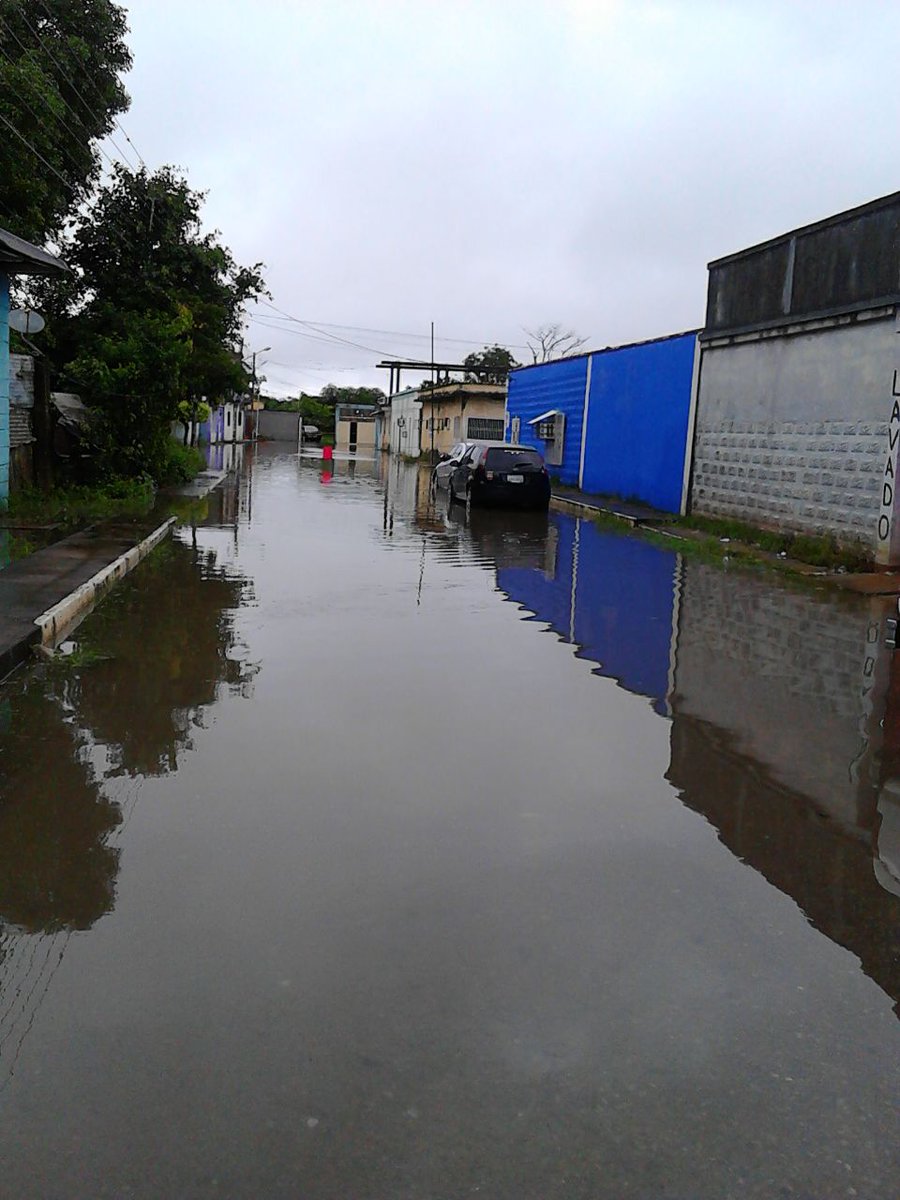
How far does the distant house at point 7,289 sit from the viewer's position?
51.2 feet

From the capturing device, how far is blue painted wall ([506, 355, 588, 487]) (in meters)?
33.8

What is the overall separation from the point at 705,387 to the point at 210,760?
18521mm

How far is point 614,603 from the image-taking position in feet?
42.6

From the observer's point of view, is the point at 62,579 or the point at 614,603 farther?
the point at 614,603

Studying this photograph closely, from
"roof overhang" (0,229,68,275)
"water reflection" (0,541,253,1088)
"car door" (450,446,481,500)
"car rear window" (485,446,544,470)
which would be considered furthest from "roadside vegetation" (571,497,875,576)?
"roof overhang" (0,229,68,275)

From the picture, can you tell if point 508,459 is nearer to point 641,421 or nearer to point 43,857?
point 641,421

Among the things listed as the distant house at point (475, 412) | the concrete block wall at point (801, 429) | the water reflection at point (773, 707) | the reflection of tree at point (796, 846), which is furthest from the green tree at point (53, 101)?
the distant house at point (475, 412)

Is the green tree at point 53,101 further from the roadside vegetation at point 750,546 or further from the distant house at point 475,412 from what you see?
the distant house at point 475,412

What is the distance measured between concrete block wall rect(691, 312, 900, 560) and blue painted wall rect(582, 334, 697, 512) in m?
1.15

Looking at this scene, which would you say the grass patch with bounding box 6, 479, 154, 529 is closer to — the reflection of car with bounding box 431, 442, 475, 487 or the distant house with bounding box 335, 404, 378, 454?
the reflection of car with bounding box 431, 442, 475, 487

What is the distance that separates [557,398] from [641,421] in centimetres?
947

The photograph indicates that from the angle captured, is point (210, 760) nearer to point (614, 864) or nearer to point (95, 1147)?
point (614, 864)

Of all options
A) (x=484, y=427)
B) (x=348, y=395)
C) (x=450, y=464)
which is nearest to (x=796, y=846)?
(x=450, y=464)

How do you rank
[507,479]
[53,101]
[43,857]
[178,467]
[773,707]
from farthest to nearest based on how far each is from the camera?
1. [178,467]
2. [507,479]
3. [53,101]
4. [773,707]
5. [43,857]
